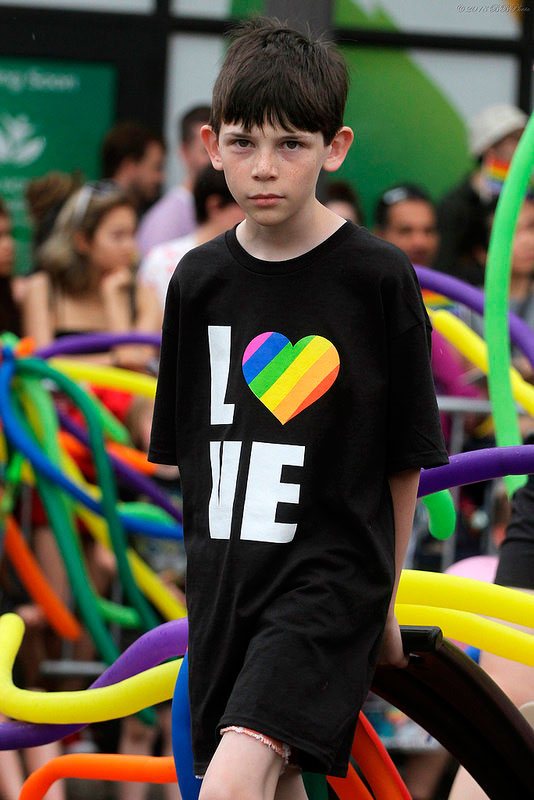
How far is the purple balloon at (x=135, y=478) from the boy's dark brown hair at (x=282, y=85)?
2.84 meters

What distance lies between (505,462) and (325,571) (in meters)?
0.73

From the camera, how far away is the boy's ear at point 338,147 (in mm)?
2516

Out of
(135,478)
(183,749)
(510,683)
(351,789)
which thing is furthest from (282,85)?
(135,478)

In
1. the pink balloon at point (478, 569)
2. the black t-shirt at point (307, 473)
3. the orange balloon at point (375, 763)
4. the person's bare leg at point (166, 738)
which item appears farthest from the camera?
the person's bare leg at point (166, 738)

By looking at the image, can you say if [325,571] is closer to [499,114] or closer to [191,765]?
[191,765]

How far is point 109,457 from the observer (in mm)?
5105

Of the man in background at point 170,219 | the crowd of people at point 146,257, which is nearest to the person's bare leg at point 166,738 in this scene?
the crowd of people at point 146,257

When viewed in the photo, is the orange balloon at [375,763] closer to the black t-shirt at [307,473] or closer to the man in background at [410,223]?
the black t-shirt at [307,473]

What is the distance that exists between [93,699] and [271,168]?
1.26 metres

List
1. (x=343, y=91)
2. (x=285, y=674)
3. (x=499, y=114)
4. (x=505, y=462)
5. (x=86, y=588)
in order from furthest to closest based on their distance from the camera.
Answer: (x=499, y=114)
(x=86, y=588)
(x=505, y=462)
(x=343, y=91)
(x=285, y=674)

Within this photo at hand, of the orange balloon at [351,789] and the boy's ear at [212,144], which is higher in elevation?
the boy's ear at [212,144]

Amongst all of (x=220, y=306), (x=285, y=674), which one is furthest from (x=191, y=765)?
(x=220, y=306)

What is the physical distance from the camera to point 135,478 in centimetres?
523

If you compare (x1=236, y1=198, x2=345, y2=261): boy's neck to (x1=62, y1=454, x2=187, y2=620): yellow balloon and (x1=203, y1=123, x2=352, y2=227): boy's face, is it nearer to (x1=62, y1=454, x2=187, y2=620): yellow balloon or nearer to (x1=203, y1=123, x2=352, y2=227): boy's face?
(x1=203, y1=123, x2=352, y2=227): boy's face
